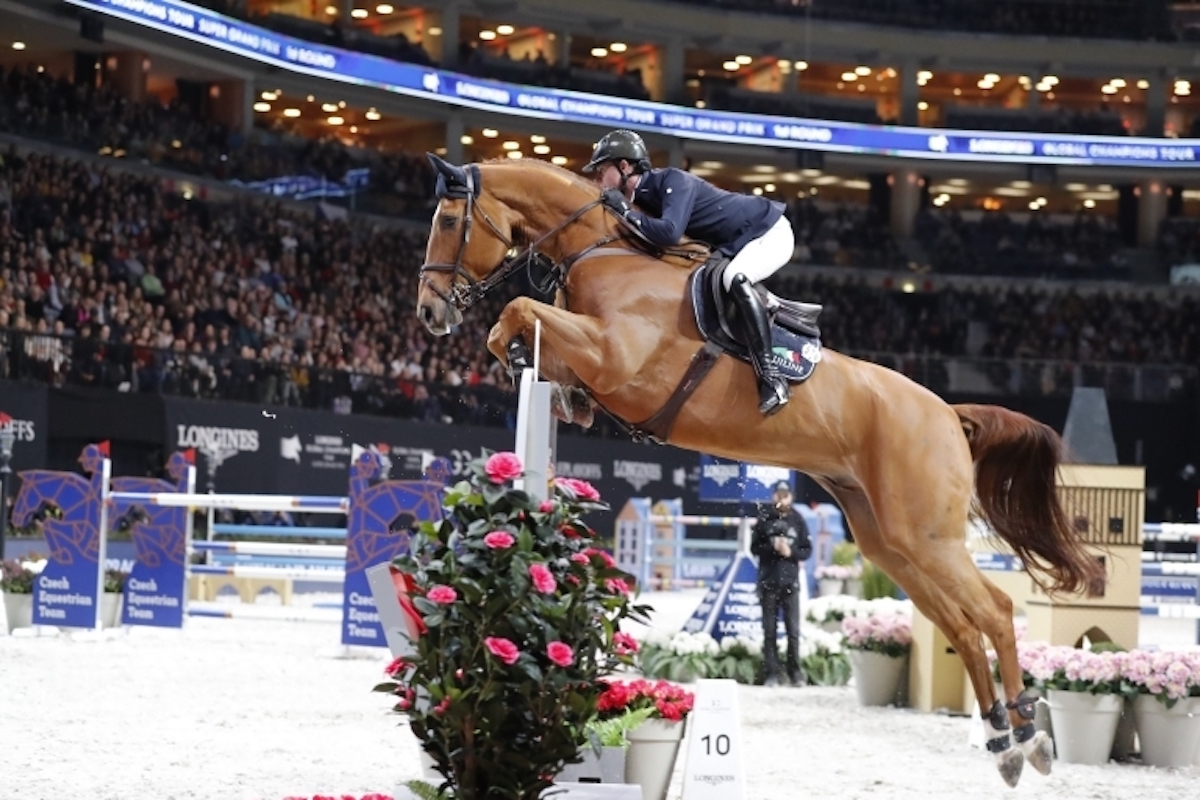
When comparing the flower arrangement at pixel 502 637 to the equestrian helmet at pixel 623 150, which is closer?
the flower arrangement at pixel 502 637

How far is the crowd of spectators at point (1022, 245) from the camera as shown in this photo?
36500mm

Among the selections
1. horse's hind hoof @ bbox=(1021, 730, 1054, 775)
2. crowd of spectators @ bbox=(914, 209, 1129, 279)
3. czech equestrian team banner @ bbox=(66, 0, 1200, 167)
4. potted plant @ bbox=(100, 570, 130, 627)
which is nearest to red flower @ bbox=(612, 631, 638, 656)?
horse's hind hoof @ bbox=(1021, 730, 1054, 775)

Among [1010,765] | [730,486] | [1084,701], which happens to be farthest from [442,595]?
[1084,701]

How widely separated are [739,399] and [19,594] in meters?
10.0

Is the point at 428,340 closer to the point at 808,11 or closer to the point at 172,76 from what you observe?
the point at 172,76

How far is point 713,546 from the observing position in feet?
74.7

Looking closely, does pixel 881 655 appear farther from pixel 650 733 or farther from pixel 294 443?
pixel 294 443

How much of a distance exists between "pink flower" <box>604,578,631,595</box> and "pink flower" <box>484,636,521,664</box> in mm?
438

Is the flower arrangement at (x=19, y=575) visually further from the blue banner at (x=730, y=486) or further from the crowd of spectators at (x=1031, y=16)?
the crowd of spectators at (x=1031, y=16)

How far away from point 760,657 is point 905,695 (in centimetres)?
151

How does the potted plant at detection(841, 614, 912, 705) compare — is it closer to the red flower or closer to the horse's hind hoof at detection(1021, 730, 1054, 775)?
the horse's hind hoof at detection(1021, 730, 1054, 775)

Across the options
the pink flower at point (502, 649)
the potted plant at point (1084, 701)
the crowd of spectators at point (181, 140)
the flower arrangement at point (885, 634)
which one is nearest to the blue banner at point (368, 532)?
the flower arrangement at point (885, 634)

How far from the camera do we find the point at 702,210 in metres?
6.59

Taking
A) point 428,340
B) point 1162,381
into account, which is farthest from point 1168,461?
point 428,340
